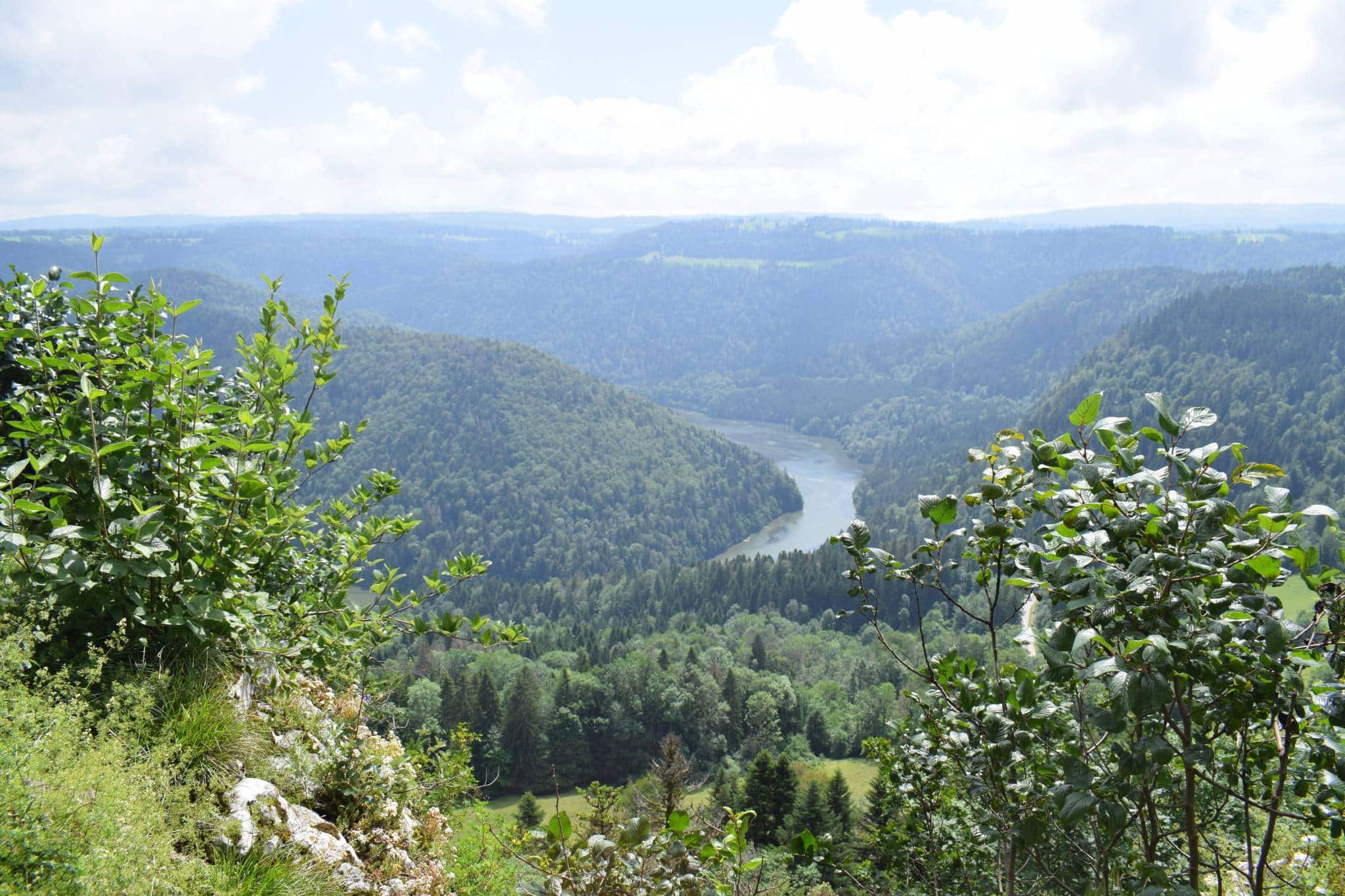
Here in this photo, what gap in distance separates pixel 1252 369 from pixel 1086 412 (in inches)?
6078

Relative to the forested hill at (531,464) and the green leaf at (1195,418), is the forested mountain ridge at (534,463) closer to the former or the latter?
the forested hill at (531,464)

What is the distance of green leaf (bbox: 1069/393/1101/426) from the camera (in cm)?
212

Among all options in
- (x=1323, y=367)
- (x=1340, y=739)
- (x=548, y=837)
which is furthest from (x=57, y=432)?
(x=1323, y=367)

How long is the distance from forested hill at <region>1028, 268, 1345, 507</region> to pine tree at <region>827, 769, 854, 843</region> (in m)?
98.9

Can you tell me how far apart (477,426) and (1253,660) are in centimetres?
14260

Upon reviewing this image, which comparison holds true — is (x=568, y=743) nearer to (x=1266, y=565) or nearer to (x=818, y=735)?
(x=818, y=735)

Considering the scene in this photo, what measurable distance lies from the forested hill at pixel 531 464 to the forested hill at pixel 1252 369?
185 feet

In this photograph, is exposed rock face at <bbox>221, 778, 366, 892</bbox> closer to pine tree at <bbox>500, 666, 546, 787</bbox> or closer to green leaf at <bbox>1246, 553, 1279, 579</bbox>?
green leaf at <bbox>1246, 553, 1279, 579</bbox>

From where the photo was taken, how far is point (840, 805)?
28000 millimetres

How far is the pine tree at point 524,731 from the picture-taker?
1769 inches

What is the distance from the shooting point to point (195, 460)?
3.40 m

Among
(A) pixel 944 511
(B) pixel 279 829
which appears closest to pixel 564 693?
(B) pixel 279 829

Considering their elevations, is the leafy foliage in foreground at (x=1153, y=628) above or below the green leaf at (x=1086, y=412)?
below

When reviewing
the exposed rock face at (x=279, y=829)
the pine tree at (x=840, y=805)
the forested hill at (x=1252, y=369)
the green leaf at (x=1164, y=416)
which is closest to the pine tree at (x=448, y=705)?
the pine tree at (x=840, y=805)
